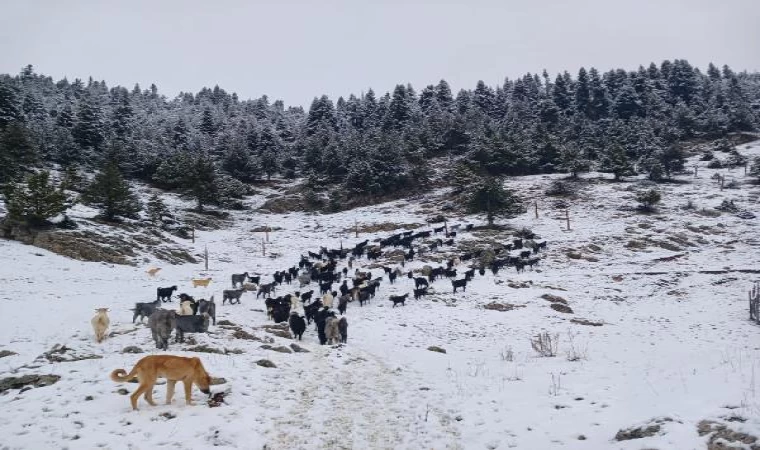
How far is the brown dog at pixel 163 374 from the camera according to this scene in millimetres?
8461

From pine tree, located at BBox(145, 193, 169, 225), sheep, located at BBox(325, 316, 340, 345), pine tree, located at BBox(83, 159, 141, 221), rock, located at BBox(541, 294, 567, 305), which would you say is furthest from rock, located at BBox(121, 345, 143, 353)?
pine tree, located at BBox(145, 193, 169, 225)

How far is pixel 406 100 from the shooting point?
87.9m

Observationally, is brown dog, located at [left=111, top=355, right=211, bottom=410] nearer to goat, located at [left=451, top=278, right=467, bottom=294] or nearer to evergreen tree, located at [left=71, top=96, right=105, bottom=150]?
goat, located at [left=451, top=278, right=467, bottom=294]

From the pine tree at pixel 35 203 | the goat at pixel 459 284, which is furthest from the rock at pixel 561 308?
the pine tree at pixel 35 203

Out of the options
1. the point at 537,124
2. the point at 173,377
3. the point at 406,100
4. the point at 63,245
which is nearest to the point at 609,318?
the point at 173,377

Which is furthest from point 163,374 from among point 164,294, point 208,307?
point 164,294

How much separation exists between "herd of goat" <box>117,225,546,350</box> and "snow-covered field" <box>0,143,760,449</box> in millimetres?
709

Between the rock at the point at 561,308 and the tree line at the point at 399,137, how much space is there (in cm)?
3509

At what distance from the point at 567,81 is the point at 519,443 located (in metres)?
98.1

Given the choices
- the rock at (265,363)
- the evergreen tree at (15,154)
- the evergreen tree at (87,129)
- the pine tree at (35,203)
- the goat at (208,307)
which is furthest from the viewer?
the evergreen tree at (87,129)

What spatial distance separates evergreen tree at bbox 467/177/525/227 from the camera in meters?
45.5

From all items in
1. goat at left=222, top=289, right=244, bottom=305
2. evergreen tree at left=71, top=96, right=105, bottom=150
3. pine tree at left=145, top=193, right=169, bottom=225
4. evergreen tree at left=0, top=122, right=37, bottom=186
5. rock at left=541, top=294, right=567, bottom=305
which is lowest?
rock at left=541, top=294, right=567, bottom=305

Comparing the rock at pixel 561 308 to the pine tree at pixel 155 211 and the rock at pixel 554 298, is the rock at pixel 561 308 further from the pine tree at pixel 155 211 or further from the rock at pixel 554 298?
the pine tree at pixel 155 211

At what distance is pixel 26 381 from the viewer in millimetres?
9492
